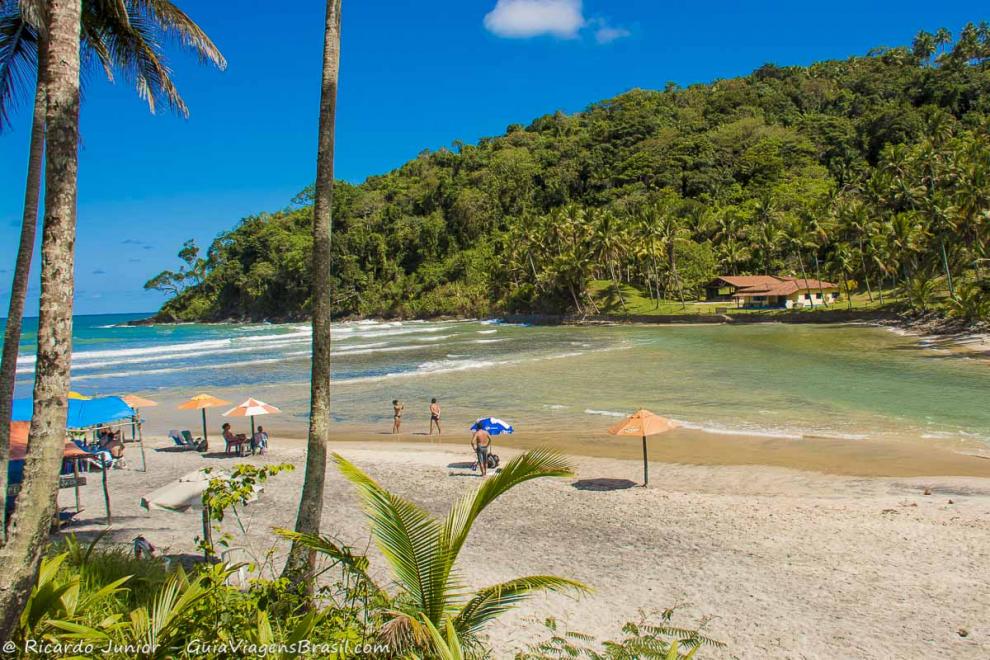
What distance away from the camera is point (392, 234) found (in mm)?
116688

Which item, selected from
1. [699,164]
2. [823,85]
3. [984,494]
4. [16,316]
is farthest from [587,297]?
[823,85]

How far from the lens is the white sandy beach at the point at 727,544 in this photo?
658cm

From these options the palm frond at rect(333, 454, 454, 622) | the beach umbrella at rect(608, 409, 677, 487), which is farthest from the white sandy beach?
the palm frond at rect(333, 454, 454, 622)

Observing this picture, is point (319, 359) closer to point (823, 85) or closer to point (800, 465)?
point (800, 465)

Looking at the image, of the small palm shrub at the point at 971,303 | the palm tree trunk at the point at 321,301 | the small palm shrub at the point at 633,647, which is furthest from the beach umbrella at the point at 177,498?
the small palm shrub at the point at 971,303

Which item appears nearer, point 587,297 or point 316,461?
point 316,461

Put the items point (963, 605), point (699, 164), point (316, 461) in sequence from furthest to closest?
1. point (699, 164)
2. point (963, 605)
3. point (316, 461)

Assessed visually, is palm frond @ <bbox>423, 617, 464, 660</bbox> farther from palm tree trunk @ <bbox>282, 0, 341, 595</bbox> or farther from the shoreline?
the shoreline

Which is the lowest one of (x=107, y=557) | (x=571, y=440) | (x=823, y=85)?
(x=571, y=440)

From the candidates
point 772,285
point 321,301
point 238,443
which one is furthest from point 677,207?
point 321,301

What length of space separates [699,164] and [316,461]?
356 ft

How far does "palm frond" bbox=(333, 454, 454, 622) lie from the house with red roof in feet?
209

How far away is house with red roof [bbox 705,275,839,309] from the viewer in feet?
205

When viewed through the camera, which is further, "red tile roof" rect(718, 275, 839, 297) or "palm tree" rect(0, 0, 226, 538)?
"red tile roof" rect(718, 275, 839, 297)
